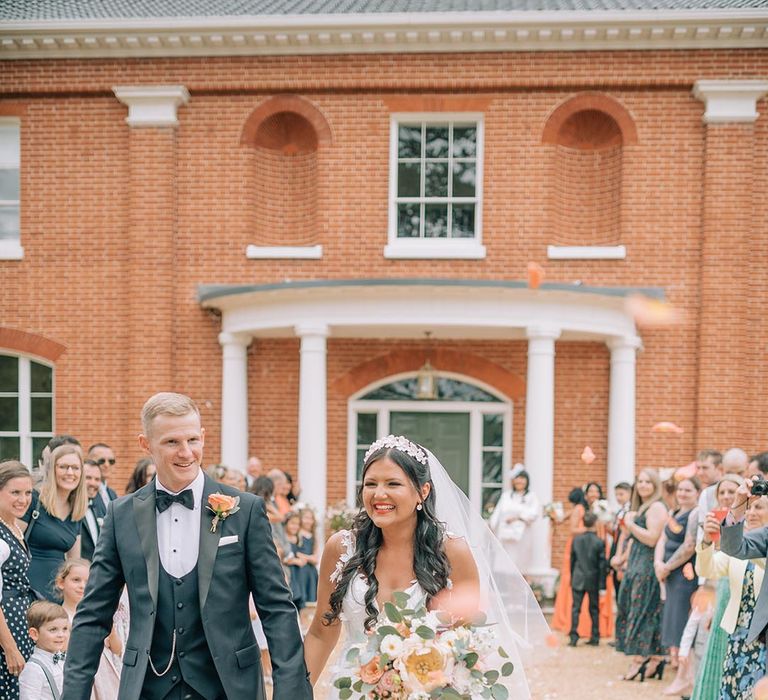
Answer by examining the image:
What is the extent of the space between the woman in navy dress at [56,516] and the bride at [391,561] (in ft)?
9.25

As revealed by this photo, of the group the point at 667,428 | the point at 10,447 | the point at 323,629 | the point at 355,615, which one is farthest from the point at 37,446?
the point at 355,615

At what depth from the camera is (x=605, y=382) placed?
13.8 m

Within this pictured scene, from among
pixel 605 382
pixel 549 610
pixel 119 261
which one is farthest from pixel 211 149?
pixel 549 610

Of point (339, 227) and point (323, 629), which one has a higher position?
point (339, 227)

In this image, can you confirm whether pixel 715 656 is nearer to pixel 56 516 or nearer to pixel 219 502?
pixel 219 502

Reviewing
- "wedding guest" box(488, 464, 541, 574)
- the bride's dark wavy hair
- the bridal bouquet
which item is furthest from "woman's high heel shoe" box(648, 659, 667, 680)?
the bridal bouquet

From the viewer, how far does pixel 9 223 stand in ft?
48.4

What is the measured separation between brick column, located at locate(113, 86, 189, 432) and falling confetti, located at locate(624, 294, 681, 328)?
6766 millimetres

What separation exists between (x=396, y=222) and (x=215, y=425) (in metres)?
4.12

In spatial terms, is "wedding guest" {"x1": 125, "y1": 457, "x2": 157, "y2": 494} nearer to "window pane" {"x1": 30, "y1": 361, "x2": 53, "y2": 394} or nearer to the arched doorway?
the arched doorway

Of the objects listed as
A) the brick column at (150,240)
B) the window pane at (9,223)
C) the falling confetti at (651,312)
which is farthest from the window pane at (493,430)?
the window pane at (9,223)

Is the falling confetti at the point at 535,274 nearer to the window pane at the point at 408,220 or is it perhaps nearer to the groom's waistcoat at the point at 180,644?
the window pane at the point at 408,220

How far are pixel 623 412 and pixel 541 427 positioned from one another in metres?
1.51

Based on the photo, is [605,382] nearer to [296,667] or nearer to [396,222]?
[396,222]
